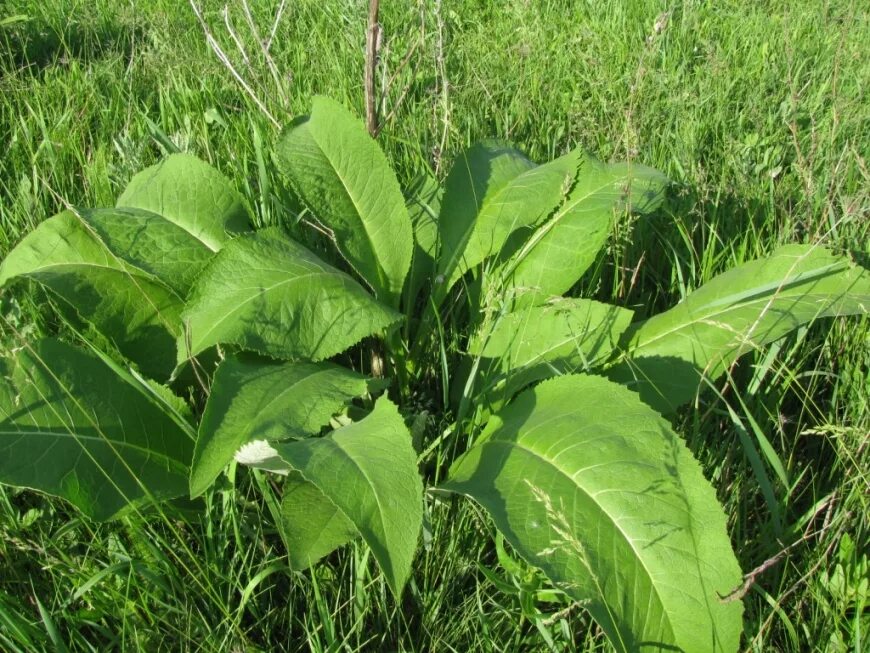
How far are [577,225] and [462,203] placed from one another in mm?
266

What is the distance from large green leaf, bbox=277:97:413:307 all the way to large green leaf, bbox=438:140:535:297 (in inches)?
5.4

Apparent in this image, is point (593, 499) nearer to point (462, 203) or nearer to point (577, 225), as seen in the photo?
point (577, 225)

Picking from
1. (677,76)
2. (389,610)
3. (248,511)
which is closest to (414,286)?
(248,511)

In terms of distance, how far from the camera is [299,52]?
10.3ft

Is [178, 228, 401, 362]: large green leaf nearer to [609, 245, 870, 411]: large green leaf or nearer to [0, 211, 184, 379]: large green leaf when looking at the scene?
[0, 211, 184, 379]: large green leaf

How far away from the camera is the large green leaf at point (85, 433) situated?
1.44 metres

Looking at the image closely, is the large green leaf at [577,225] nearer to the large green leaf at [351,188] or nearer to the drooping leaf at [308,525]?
the large green leaf at [351,188]

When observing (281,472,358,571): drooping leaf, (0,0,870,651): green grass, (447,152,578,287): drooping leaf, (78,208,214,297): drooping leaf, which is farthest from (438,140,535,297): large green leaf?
(281,472,358,571): drooping leaf

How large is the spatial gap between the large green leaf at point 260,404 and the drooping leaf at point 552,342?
1.05ft

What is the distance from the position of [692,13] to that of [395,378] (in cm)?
231

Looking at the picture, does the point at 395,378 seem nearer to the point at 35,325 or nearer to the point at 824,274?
the point at 35,325

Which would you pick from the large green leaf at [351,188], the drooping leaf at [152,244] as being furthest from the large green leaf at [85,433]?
the large green leaf at [351,188]

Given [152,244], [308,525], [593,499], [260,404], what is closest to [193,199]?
[152,244]

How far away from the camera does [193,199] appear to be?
1856 millimetres
